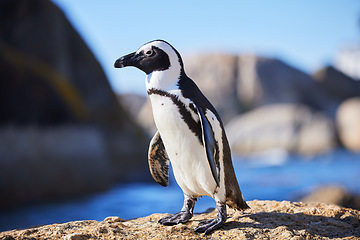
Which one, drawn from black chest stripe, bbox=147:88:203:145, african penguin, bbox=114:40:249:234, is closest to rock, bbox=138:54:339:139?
african penguin, bbox=114:40:249:234

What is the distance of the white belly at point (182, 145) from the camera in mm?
2199

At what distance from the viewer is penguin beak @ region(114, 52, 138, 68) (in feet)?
7.65

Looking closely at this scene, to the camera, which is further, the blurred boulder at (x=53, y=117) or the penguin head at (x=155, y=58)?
the blurred boulder at (x=53, y=117)

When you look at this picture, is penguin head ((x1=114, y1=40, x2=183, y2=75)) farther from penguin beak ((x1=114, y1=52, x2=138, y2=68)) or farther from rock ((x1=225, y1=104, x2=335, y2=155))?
rock ((x1=225, y1=104, x2=335, y2=155))

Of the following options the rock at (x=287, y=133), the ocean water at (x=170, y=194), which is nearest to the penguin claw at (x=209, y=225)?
the ocean water at (x=170, y=194)

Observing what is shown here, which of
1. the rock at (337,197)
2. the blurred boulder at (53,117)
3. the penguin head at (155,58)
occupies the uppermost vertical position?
the blurred boulder at (53,117)

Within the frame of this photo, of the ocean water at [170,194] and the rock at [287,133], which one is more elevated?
the rock at [287,133]

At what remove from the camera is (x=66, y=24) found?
520 inches

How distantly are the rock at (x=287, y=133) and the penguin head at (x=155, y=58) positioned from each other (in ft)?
62.8

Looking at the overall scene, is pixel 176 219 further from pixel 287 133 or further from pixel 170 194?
pixel 287 133

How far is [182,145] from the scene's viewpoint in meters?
2.24

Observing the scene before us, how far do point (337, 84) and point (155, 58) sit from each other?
138 feet

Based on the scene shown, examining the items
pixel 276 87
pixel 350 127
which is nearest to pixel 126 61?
pixel 350 127

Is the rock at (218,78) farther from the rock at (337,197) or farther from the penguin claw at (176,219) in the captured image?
the penguin claw at (176,219)
